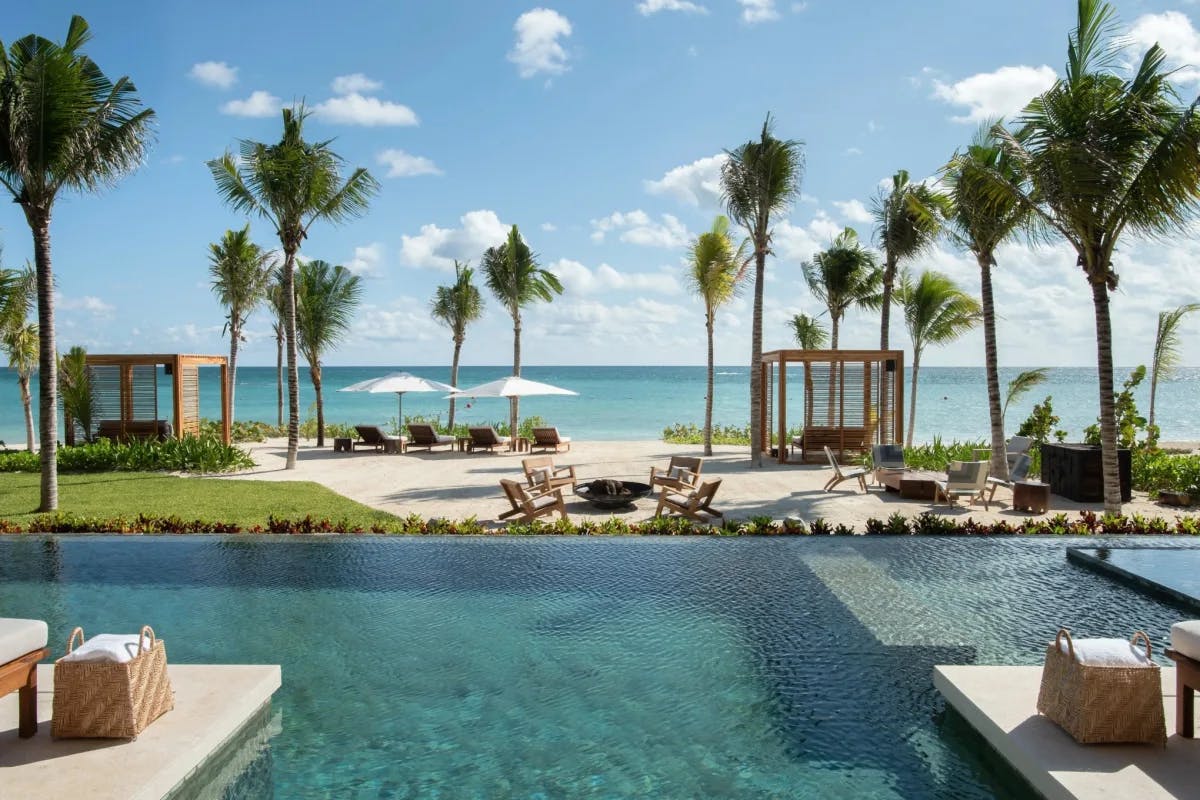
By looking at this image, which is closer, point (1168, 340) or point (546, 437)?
point (1168, 340)

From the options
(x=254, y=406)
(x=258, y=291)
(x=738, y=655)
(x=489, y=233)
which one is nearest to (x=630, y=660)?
(x=738, y=655)

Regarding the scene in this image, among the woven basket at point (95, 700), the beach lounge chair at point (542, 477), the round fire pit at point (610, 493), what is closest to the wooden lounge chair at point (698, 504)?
the round fire pit at point (610, 493)

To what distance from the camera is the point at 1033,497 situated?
1134 centimetres

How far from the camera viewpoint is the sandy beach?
1146 centimetres

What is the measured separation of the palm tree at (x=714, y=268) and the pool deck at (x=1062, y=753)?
14613 millimetres

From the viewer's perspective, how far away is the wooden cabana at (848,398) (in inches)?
721

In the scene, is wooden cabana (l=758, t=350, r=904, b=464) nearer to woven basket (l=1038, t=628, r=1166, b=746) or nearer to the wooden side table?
the wooden side table

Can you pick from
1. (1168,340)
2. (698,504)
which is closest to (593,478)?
(698,504)

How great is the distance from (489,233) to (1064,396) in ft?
200

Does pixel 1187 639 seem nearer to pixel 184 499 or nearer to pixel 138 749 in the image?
pixel 138 749

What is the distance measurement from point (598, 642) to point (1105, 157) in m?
8.82

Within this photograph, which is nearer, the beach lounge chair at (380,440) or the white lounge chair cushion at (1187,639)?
the white lounge chair cushion at (1187,639)

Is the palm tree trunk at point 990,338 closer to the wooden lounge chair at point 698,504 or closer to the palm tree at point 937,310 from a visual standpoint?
the palm tree at point 937,310

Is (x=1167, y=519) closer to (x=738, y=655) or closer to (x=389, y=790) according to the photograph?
(x=738, y=655)
